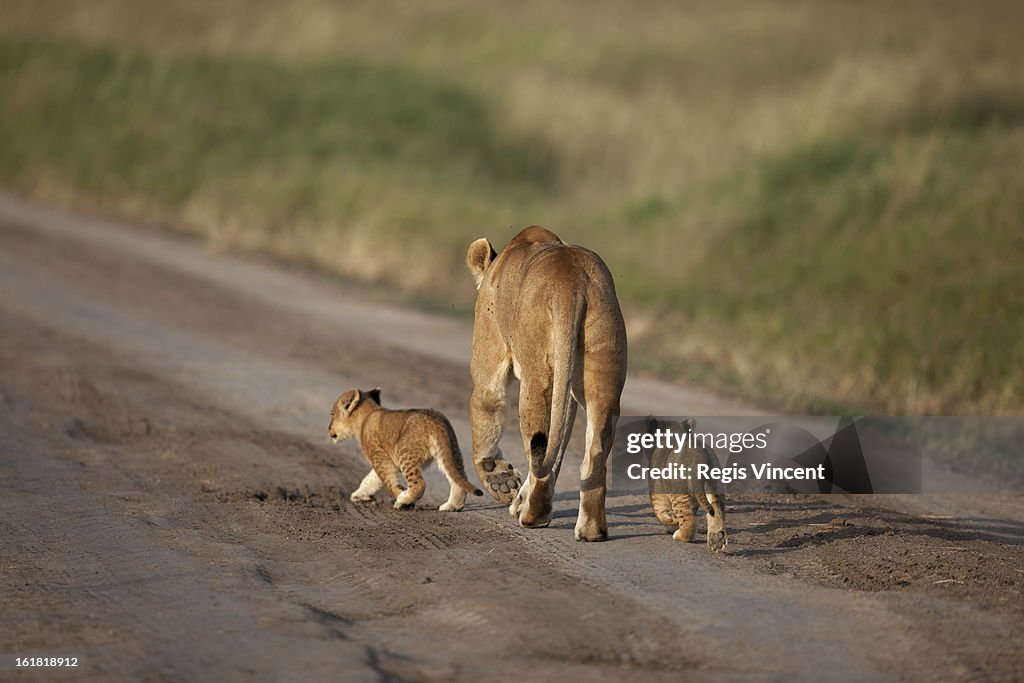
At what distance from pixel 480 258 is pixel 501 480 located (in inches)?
48.5

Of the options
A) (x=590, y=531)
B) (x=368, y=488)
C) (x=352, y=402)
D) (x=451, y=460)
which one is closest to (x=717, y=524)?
(x=590, y=531)

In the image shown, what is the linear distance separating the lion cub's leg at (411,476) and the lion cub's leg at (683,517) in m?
1.40

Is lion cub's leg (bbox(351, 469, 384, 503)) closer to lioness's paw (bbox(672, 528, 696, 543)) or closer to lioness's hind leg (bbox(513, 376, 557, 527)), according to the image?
lioness's hind leg (bbox(513, 376, 557, 527))

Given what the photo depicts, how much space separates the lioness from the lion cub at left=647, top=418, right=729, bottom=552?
346 mm

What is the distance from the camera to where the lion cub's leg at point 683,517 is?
6.53 meters

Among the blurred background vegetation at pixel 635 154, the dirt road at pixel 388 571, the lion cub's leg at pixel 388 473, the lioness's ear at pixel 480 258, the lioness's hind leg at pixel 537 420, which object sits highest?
the blurred background vegetation at pixel 635 154

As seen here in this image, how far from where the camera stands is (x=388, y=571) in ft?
19.7

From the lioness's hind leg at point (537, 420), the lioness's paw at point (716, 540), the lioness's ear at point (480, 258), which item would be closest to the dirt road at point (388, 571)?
the lioness's paw at point (716, 540)

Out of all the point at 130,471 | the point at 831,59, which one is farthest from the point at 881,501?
the point at 831,59

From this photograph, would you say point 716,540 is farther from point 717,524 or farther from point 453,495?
point 453,495

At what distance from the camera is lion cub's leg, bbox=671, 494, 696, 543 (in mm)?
6527

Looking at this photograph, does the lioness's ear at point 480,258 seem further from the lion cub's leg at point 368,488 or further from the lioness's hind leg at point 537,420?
the lion cub's leg at point 368,488

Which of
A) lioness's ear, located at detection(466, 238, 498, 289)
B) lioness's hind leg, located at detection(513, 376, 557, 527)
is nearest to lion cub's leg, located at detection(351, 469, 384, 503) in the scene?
lioness's ear, located at detection(466, 238, 498, 289)

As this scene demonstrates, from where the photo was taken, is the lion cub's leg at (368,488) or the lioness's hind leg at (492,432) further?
the lion cub's leg at (368,488)
